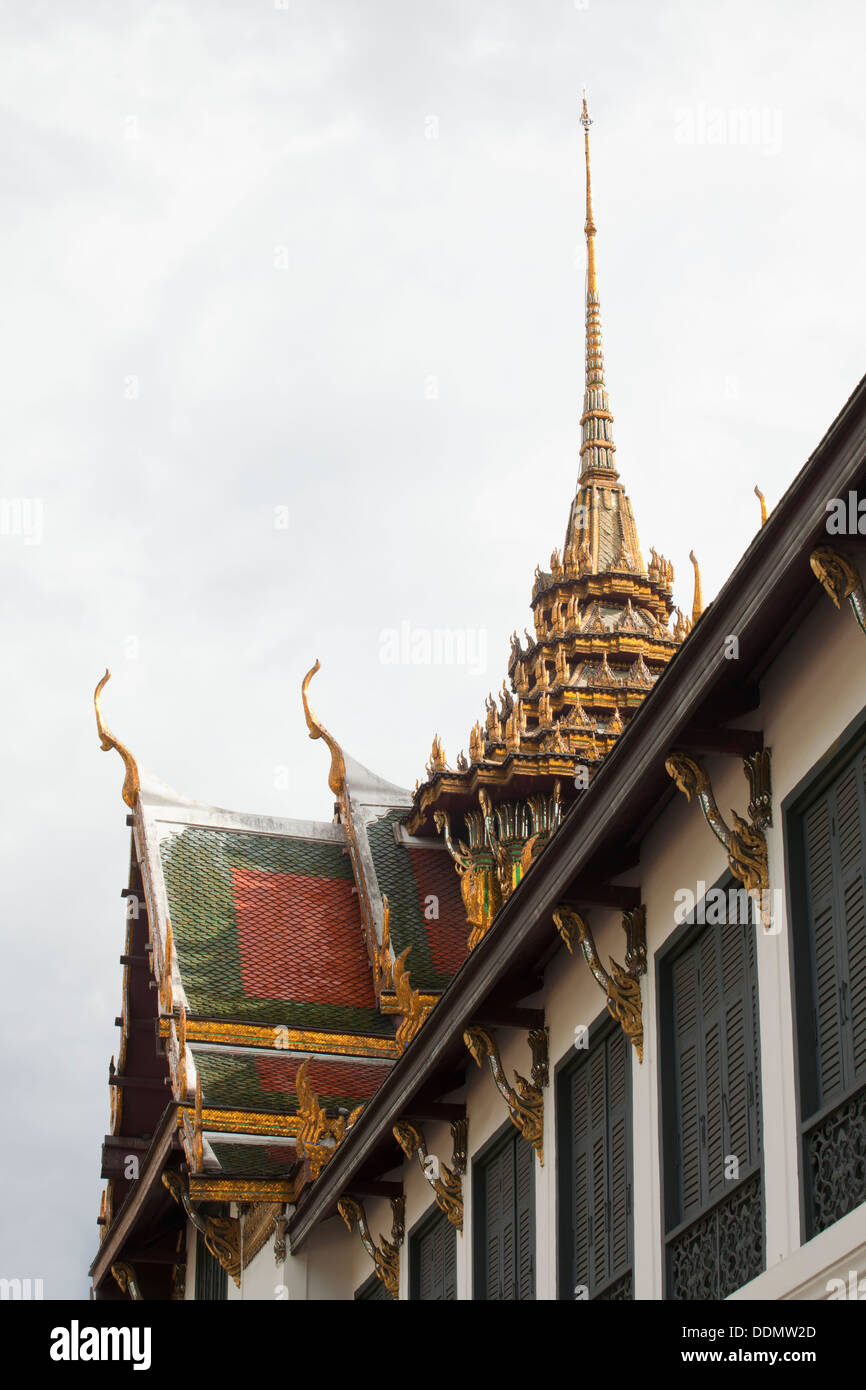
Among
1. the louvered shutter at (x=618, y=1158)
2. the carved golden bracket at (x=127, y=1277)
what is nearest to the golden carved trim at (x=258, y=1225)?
the carved golden bracket at (x=127, y=1277)

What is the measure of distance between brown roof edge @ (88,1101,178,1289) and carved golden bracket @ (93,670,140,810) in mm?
3947

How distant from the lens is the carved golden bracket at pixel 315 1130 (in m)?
20.9

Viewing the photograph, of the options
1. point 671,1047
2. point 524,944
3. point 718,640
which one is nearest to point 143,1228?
point 524,944

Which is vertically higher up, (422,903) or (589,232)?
(589,232)

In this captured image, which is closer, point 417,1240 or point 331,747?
point 417,1240

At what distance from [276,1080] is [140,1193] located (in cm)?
232

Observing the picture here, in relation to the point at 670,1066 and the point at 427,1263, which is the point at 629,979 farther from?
the point at 427,1263

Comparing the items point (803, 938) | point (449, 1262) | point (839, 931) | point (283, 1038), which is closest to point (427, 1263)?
point (449, 1262)

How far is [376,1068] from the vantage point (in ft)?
78.8

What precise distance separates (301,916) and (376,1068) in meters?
2.87

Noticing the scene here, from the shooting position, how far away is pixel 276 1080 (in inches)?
929

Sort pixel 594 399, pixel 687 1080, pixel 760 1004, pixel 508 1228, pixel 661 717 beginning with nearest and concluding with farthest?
pixel 760 1004 → pixel 661 717 → pixel 687 1080 → pixel 508 1228 → pixel 594 399
